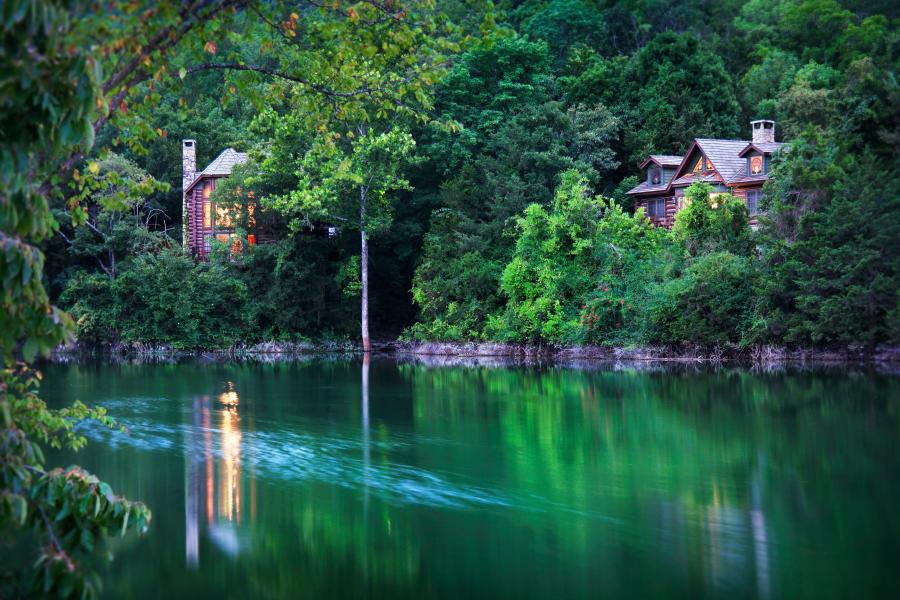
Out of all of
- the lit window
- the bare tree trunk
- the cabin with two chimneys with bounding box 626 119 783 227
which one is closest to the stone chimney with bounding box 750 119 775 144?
the cabin with two chimneys with bounding box 626 119 783 227

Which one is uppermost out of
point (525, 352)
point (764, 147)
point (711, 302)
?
point (764, 147)

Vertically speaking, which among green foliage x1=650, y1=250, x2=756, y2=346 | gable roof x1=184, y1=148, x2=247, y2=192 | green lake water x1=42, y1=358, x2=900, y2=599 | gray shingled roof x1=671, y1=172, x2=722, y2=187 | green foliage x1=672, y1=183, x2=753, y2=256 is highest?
gable roof x1=184, y1=148, x2=247, y2=192

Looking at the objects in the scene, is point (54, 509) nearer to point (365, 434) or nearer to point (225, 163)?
point (365, 434)

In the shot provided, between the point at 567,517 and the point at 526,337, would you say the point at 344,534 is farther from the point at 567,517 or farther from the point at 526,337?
the point at 526,337

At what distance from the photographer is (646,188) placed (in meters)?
49.2

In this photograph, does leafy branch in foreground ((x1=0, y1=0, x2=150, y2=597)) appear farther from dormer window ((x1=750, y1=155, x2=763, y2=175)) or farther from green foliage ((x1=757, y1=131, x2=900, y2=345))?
dormer window ((x1=750, y1=155, x2=763, y2=175))

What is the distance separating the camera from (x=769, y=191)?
118 feet

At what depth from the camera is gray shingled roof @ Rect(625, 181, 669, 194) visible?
48219 mm

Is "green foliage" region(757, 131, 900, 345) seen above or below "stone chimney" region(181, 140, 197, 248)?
below

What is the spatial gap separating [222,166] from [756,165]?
27.5 meters

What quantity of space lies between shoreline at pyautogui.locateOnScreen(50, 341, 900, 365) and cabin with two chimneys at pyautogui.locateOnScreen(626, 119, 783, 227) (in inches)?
361

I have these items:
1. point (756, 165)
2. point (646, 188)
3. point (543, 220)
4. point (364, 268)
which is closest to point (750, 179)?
point (756, 165)

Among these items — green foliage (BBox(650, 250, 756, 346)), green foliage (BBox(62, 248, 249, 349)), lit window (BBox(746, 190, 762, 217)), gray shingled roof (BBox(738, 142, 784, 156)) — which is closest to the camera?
green foliage (BBox(650, 250, 756, 346))

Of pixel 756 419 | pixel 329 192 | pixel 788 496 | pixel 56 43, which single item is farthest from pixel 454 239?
pixel 56 43
